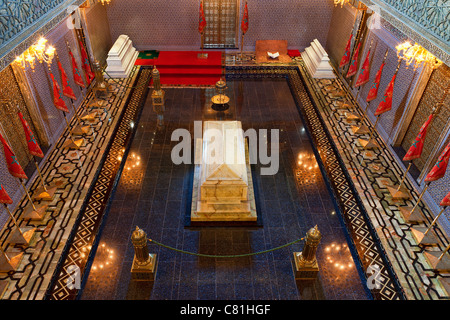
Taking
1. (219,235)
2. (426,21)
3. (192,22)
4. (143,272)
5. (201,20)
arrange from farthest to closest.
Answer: (192,22) → (201,20) → (219,235) → (426,21) → (143,272)

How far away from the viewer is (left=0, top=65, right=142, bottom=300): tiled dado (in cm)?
378

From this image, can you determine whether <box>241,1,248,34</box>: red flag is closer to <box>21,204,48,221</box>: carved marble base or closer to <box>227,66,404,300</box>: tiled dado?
<box>227,66,404,300</box>: tiled dado

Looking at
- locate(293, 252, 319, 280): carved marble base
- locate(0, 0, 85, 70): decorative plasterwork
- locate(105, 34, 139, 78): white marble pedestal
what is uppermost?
locate(105, 34, 139, 78): white marble pedestal

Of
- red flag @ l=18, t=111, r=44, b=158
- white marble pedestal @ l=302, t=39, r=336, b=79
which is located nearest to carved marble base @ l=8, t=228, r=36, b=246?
red flag @ l=18, t=111, r=44, b=158

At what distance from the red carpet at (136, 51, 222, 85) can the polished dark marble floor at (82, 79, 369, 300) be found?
227cm

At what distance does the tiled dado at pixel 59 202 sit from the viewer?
149 inches

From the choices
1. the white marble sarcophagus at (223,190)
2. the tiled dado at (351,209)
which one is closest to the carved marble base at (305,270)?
the tiled dado at (351,209)

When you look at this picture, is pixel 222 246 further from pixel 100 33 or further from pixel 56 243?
pixel 100 33

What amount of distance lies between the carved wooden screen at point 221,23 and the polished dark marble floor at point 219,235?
4.24m

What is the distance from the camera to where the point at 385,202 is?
4898 millimetres

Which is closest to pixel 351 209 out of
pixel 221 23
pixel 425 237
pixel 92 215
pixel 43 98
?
pixel 425 237

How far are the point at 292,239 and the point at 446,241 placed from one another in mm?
2006

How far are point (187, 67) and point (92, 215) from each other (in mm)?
5368

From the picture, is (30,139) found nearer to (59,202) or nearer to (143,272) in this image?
(59,202)
